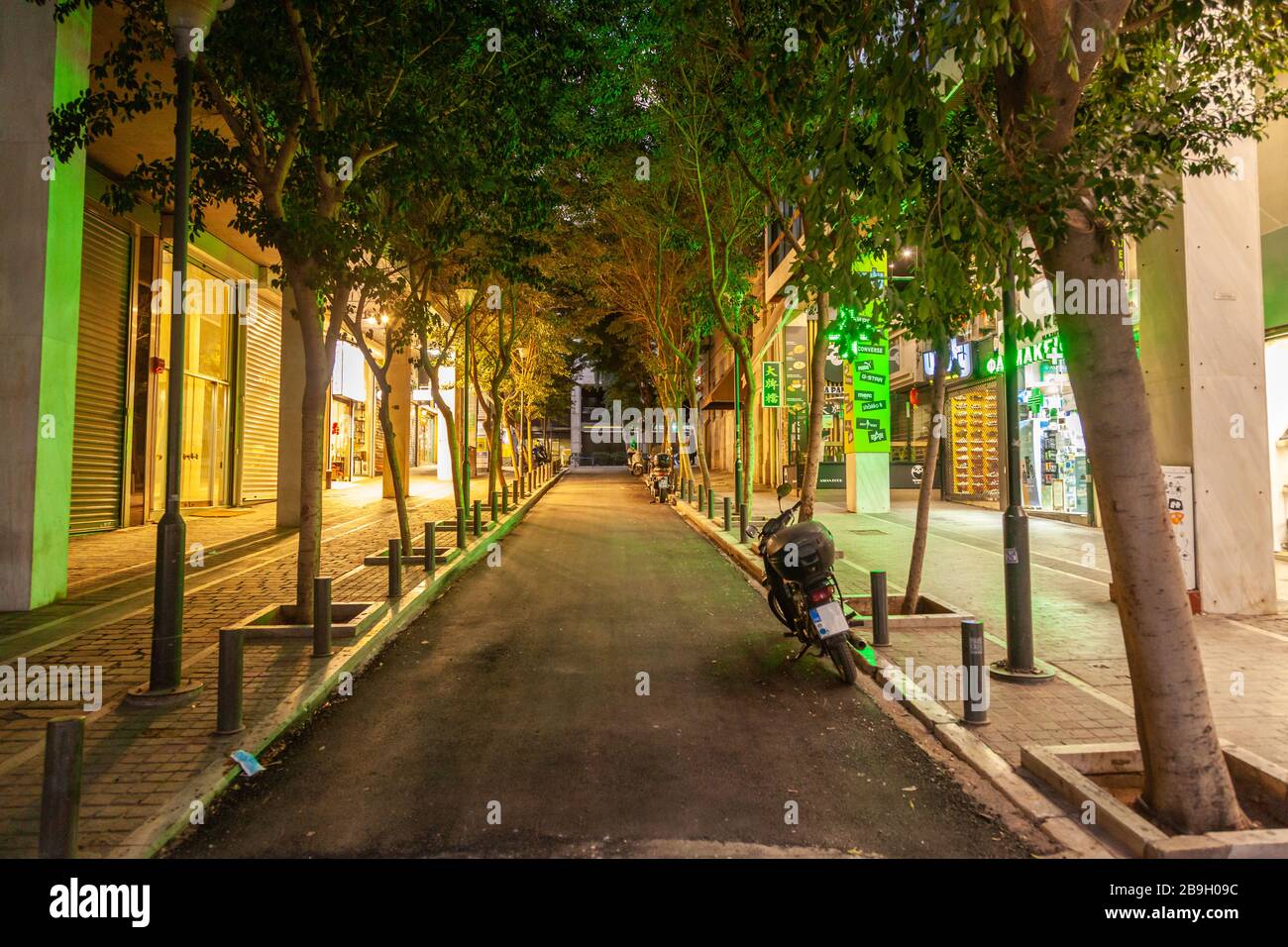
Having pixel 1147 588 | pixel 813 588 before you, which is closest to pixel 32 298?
pixel 813 588

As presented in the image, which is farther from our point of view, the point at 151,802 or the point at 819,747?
the point at 819,747

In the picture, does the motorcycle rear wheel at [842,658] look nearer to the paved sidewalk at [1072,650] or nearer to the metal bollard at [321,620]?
the paved sidewalk at [1072,650]

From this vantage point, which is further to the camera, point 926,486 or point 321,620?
point 926,486

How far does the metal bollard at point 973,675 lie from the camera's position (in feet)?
15.8

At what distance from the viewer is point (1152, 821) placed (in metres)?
3.48

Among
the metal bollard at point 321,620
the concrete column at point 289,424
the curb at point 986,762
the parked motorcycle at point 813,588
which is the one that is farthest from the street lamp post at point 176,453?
the concrete column at point 289,424

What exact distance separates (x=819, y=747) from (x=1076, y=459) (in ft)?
47.8

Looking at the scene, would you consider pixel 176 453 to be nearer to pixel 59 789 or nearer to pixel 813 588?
pixel 59 789

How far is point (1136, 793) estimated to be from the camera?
13.0 ft

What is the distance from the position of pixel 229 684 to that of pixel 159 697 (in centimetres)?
102
